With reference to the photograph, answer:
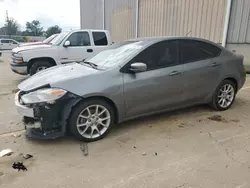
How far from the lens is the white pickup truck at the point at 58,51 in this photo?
701 centimetres

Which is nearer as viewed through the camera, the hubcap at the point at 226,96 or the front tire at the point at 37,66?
the hubcap at the point at 226,96

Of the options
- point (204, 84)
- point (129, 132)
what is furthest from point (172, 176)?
point (204, 84)

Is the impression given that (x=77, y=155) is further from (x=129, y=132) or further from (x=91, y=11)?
(x=91, y=11)

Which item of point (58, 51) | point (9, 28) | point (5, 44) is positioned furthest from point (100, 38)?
point (9, 28)

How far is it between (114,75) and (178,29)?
29.0ft

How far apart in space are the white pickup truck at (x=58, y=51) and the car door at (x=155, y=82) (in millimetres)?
4099

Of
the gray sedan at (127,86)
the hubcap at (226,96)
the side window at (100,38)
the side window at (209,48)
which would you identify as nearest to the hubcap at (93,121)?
the gray sedan at (127,86)

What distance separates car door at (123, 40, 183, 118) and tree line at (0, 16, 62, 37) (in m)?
66.3

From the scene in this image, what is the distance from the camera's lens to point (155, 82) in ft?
11.3

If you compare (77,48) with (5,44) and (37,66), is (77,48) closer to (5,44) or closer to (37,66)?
(37,66)

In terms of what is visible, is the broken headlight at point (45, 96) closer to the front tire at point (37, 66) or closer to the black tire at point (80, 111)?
the black tire at point (80, 111)

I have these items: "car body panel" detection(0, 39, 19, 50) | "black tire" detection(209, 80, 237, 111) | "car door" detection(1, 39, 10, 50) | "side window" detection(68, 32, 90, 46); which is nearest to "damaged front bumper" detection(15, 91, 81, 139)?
"black tire" detection(209, 80, 237, 111)

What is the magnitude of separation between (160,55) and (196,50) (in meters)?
0.82

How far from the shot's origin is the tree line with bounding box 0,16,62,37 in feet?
220
